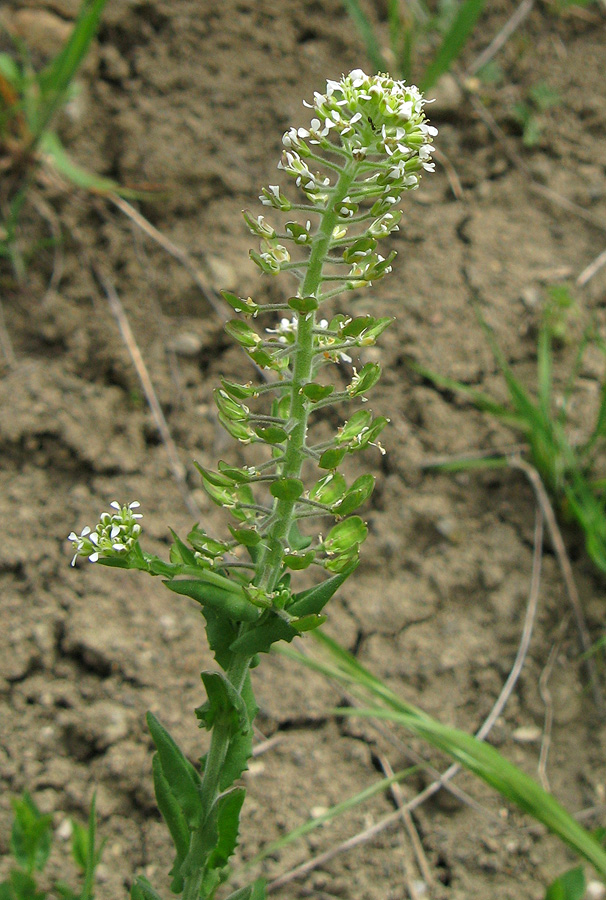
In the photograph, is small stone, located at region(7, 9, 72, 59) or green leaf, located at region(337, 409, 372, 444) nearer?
green leaf, located at region(337, 409, 372, 444)

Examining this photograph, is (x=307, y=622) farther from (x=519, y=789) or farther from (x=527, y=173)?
(x=527, y=173)

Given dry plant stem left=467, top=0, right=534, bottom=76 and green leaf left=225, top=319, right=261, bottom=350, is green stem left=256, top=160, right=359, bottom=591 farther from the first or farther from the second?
dry plant stem left=467, top=0, right=534, bottom=76

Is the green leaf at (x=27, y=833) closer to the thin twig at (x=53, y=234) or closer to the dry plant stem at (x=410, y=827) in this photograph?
the dry plant stem at (x=410, y=827)

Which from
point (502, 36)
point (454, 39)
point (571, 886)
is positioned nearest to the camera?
point (571, 886)

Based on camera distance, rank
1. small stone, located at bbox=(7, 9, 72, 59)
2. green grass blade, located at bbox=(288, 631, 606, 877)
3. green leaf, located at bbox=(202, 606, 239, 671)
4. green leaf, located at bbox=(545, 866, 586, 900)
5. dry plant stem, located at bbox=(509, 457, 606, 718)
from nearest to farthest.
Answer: green leaf, located at bbox=(202, 606, 239, 671), green grass blade, located at bbox=(288, 631, 606, 877), green leaf, located at bbox=(545, 866, 586, 900), dry plant stem, located at bbox=(509, 457, 606, 718), small stone, located at bbox=(7, 9, 72, 59)

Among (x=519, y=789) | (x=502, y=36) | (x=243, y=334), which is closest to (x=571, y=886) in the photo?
(x=519, y=789)

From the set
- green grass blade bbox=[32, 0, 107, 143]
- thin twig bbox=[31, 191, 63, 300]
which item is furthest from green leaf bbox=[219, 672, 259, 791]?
green grass blade bbox=[32, 0, 107, 143]

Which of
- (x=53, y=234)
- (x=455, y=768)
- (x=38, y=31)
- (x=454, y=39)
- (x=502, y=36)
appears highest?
(x=502, y=36)

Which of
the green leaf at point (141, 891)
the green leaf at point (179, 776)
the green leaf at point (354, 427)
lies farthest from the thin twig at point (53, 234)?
the green leaf at point (141, 891)
